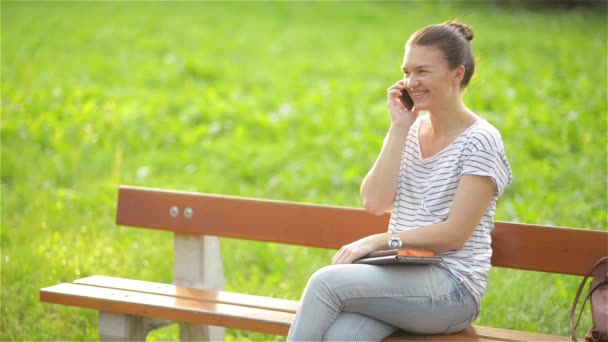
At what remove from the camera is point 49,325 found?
4395 mm

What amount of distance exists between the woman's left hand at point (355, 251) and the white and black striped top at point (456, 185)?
196mm

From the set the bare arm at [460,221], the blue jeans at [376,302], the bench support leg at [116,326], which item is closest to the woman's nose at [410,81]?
the bare arm at [460,221]

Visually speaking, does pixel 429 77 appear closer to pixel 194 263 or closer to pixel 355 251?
pixel 355 251

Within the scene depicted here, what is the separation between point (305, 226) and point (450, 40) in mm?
1099

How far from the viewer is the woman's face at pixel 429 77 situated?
3.20 m

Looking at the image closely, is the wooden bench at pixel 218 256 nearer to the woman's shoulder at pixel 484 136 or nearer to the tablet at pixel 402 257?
the tablet at pixel 402 257

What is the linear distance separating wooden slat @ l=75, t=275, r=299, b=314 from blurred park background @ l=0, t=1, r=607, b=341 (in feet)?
2.09

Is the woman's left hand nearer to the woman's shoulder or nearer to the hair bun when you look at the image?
the woman's shoulder

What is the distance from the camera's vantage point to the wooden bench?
3358 mm

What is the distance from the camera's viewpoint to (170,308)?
350 cm

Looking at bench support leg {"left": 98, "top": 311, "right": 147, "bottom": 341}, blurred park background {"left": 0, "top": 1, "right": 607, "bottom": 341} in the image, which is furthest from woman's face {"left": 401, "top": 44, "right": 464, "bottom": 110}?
bench support leg {"left": 98, "top": 311, "right": 147, "bottom": 341}

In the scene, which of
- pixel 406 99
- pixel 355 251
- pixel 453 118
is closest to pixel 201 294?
pixel 355 251

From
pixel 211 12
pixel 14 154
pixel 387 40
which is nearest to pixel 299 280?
pixel 14 154

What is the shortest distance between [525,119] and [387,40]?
3554mm
